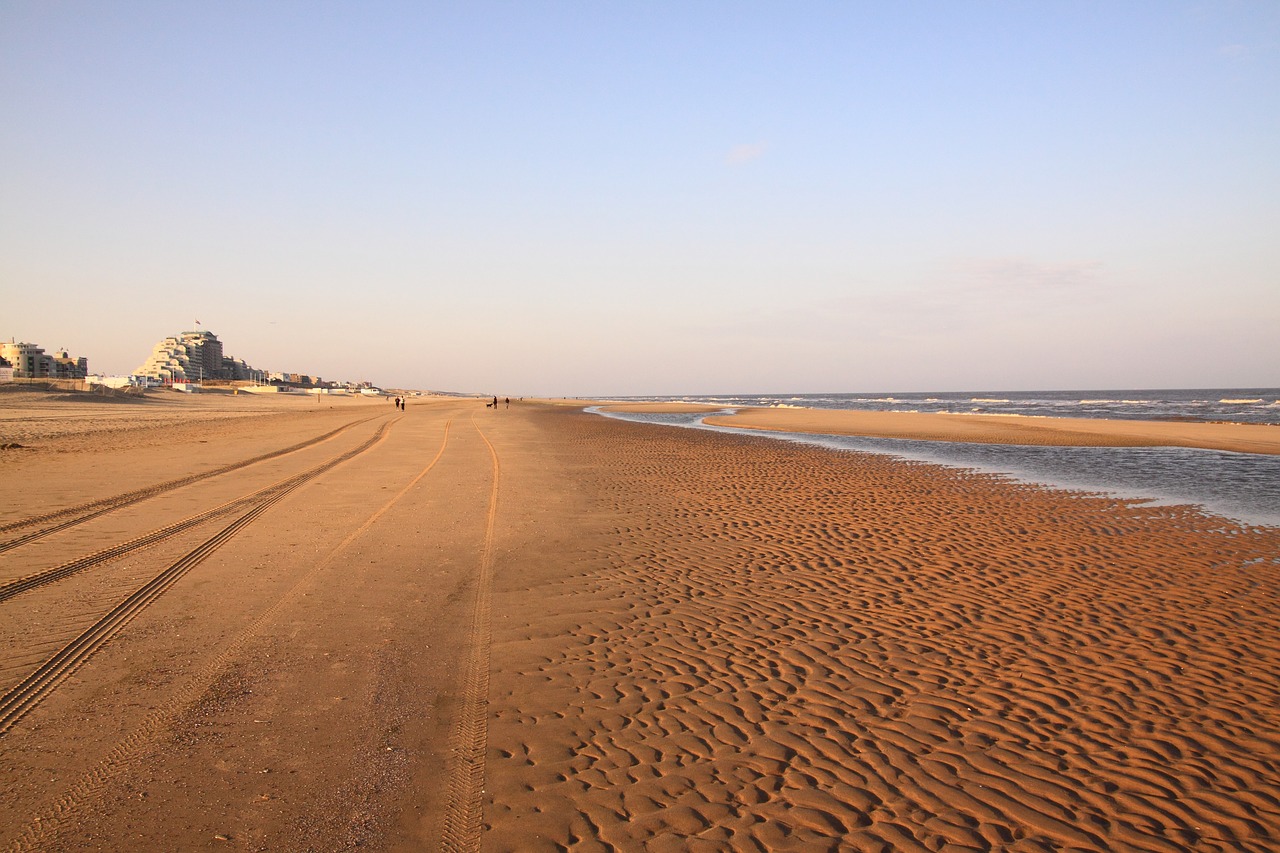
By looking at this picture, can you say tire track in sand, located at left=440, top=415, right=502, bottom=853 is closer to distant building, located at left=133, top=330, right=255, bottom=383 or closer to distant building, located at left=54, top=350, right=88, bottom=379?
distant building, located at left=54, top=350, right=88, bottom=379

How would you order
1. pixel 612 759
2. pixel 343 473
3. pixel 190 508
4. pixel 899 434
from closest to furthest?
pixel 612 759 → pixel 190 508 → pixel 343 473 → pixel 899 434

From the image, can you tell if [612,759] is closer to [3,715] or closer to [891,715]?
[891,715]

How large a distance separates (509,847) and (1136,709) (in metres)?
5.08

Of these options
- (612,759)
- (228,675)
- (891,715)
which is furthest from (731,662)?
(228,675)

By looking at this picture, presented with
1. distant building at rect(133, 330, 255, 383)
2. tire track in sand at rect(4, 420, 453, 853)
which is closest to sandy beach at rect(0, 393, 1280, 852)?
tire track in sand at rect(4, 420, 453, 853)

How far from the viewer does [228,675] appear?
18.7 ft

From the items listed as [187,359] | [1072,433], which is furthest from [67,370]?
[1072,433]

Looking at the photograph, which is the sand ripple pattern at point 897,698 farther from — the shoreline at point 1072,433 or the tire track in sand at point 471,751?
the shoreline at point 1072,433

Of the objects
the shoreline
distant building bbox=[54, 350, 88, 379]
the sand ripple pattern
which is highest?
distant building bbox=[54, 350, 88, 379]

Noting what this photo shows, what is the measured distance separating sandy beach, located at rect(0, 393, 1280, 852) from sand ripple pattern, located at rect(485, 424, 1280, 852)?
3 centimetres

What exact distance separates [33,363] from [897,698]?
160 meters

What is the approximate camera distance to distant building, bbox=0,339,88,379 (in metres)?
121

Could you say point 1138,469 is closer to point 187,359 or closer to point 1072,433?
point 1072,433

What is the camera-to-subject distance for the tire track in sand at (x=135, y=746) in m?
3.64
